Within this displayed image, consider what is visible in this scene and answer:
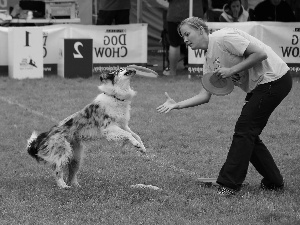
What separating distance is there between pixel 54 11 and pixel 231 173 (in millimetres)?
14238

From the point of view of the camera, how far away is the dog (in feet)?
20.9

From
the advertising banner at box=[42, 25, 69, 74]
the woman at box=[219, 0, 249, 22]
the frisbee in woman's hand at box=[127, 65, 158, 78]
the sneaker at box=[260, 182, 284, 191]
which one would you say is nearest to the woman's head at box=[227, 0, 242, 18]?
the woman at box=[219, 0, 249, 22]

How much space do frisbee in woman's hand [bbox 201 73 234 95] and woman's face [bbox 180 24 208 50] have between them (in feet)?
0.89

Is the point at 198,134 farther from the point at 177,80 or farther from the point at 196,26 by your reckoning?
the point at 177,80

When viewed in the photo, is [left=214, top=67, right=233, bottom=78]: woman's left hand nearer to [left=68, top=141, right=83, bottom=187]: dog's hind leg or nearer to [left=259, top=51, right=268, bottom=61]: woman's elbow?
[left=259, top=51, right=268, bottom=61]: woman's elbow

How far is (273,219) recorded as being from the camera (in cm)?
540

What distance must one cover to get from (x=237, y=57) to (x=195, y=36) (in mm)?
388

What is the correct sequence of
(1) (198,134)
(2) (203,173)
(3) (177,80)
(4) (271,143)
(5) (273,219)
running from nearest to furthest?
1. (5) (273,219)
2. (2) (203,173)
3. (4) (271,143)
4. (1) (198,134)
5. (3) (177,80)

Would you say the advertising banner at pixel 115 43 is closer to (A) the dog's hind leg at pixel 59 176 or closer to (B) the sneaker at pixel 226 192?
(A) the dog's hind leg at pixel 59 176

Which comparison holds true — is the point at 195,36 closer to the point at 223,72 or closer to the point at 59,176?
the point at 223,72

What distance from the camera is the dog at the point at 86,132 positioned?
Answer: 20.9 ft

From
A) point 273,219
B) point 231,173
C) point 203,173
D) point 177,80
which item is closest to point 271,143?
point 203,173

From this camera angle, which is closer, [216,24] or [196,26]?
[196,26]

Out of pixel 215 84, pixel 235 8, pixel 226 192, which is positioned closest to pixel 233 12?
pixel 235 8
